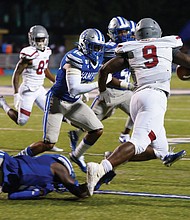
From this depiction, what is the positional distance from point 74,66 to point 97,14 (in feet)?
91.3

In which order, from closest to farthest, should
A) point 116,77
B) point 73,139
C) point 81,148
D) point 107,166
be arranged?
point 107,166, point 81,148, point 73,139, point 116,77

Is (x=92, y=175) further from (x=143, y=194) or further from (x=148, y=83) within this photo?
(x=148, y=83)

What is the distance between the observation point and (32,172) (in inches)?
238

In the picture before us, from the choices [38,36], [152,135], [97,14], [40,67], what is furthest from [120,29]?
[97,14]

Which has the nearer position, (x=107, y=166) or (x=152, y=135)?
(x=107, y=166)

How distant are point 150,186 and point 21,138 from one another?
3.80 metres

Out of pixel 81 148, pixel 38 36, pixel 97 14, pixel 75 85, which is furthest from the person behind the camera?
pixel 97 14

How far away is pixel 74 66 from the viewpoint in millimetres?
7250

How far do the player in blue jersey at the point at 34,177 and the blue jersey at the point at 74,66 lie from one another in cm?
135

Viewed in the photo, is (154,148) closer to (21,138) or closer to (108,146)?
(108,146)

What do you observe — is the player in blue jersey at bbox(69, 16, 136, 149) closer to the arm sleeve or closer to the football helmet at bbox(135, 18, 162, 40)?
the arm sleeve

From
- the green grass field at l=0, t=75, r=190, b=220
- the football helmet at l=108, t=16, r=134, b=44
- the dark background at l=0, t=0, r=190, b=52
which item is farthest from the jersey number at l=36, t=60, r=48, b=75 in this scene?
the dark background at l=0, t=0, r=190, b=52

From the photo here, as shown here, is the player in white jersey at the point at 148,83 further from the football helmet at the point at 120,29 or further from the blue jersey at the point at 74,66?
the football helmet at the point at 120,29

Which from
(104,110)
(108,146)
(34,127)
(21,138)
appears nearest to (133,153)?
(104,110)
